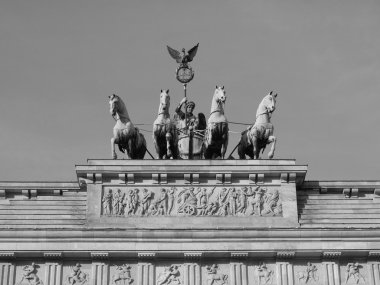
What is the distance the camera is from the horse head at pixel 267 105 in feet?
133

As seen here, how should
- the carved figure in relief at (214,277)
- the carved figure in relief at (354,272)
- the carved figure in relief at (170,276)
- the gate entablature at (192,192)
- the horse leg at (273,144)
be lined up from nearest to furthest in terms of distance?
the carved figure in relief at (170,276) < the carved figure in relief at (214,277) < the carved figure in relief at (354,272) < the gate entablature at (192,192) < the horse leg at (273,144)

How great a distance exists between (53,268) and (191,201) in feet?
15.8

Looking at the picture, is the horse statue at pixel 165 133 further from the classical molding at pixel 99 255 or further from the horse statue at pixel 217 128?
the classical molding at pixel 99 255

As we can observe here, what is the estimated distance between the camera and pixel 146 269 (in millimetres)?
37594

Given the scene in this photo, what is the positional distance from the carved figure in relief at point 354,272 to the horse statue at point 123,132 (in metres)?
8.04

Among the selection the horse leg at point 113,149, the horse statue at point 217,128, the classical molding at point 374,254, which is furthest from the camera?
the horse statue at point 217,128

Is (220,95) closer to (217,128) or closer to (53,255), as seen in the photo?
(217,128)

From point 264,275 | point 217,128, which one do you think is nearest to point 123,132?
point 217,128

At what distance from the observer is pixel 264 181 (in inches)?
→ 1544

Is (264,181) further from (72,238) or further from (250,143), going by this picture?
(72,238)

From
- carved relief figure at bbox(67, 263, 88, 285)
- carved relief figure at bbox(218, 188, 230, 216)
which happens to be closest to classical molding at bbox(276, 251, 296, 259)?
carved relief figure at bbox(218, 188, 230, 216)

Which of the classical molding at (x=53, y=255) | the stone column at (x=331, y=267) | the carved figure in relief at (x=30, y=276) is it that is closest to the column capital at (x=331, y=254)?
the stone column at (x=331, y=267)

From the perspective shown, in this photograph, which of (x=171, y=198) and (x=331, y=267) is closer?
(x=331, y=267)

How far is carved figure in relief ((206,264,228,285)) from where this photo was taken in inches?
1478
